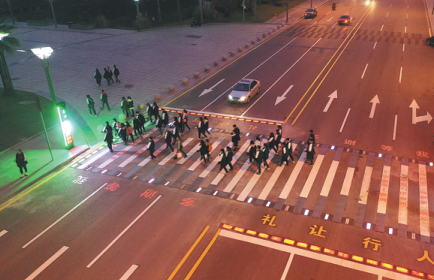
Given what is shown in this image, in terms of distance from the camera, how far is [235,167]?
18.3m

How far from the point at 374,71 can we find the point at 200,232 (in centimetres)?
2678

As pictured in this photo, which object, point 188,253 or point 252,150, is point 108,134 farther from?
point 188,253

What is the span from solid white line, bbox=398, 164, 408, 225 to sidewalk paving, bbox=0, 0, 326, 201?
17.5 metres

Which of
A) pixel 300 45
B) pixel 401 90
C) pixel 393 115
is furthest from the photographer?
pixel 300 45

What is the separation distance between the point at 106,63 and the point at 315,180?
2830 cm

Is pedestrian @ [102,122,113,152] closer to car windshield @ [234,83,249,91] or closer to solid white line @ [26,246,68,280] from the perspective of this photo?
solid white line @ [26,246,68,280]

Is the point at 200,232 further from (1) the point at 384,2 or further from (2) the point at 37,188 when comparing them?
(1) the point at 384,2

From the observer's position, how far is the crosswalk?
14.3 m

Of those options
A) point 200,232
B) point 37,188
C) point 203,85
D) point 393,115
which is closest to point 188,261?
point 200,232

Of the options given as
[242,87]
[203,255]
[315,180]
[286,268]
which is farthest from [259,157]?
[242,87]

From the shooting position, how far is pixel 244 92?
87.6ft

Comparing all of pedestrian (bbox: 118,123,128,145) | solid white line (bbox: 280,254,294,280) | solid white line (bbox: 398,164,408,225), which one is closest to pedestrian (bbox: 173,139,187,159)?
pedestrian (bbox: 118,123,128,145)

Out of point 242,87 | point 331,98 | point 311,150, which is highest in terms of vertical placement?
point 242,87

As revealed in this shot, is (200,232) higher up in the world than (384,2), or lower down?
lower down
